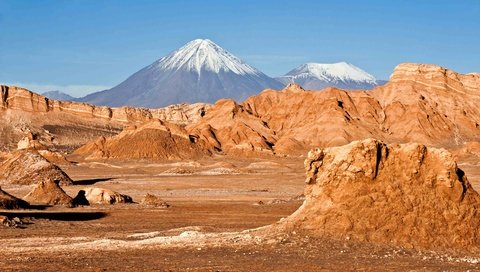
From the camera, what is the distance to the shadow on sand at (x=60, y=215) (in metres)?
35.5

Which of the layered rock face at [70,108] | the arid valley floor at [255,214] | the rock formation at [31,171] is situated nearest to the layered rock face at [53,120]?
the layered rock face at [70,108]

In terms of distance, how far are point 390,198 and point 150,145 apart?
3879 inches

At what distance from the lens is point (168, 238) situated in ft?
78.3

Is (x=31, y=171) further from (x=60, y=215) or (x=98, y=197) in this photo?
(x=60, y=215)

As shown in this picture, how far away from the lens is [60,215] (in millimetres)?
Result: 37562

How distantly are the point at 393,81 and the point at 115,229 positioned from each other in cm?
12845

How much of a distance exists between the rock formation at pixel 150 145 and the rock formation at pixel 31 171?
49279mm

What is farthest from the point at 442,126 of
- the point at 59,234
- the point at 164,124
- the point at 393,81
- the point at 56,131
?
the point at 59,234

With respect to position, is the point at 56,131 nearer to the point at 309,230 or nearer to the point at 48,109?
the point at 48,109

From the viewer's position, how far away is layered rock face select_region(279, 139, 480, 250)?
72.5 feet

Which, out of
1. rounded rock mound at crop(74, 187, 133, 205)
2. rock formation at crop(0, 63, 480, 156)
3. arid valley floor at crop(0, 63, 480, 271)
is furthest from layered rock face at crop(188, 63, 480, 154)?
rounded rock mound at crop(74, 187, 133, 205)

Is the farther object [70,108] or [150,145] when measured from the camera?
[70,108]

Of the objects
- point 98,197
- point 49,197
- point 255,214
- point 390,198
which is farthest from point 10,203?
point 390,198

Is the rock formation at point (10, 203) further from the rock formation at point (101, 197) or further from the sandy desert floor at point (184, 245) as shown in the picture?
the rock formation at point (101, 197)
